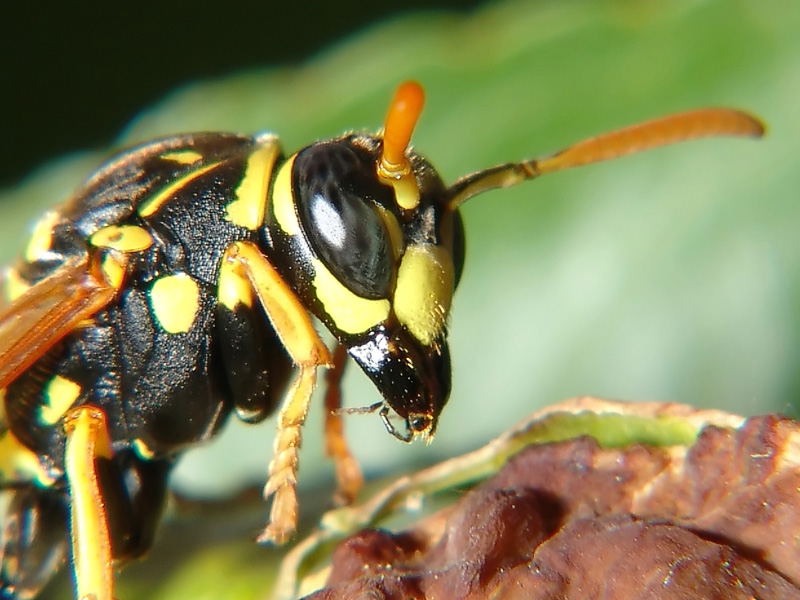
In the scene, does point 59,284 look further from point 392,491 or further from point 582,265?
point 582,265

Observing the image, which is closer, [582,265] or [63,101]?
[582,265]

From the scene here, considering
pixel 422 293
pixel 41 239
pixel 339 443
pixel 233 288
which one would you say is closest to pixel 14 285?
pixel 41 239

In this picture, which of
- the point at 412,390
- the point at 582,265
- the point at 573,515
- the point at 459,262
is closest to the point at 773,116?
the point at 582,265

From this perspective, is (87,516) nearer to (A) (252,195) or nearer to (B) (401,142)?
(A) (252,195)

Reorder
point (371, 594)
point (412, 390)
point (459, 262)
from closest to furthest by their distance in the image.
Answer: point (371, 594)
point (412, 390)
point (459, 262)

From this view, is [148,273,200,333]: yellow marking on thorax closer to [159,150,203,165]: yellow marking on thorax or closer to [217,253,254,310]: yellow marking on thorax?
[217,253,254,310]: yellow marking on thorax

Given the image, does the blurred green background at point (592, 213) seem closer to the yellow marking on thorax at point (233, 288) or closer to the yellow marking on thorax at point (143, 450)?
the yellow marking on thorax at point (143, 450)

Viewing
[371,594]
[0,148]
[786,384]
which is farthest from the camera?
[0,148]

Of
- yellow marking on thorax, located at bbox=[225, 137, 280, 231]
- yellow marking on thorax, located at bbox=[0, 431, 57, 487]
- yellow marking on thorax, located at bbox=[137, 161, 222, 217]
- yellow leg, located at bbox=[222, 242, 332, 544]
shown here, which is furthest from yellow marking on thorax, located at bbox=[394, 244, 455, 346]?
yellow marking on thorax, located at bbox=[0, 431, 57, 487]
